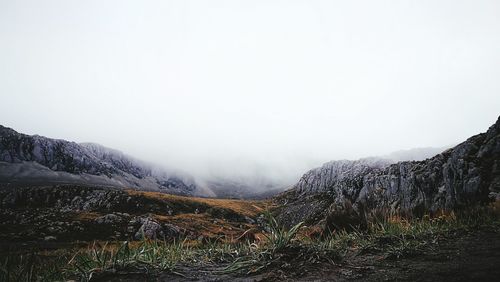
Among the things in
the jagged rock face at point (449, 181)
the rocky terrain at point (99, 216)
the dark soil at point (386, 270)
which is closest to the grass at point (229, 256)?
the dark soil at point (386, 270)

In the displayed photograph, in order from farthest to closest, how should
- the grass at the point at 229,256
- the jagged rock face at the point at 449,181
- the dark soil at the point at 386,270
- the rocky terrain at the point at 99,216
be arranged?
the rocky terrain at the point at 99,216, the jagged rock face at the point at 449,181, the grass at the point at 229,256, the dark soil at the point at 386,270

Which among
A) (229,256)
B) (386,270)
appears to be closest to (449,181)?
(386,270)

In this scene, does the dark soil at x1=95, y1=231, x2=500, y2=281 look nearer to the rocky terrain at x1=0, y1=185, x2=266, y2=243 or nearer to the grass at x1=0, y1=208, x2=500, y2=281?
the grass at x1=0, y1=208, x2=500, y2=281

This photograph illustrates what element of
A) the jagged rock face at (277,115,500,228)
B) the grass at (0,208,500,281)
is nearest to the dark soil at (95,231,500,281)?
the grass at (0,208,500,281)

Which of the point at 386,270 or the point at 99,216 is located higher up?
the point at 386,270

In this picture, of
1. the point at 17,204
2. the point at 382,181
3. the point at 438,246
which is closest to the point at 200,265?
the point at 438,246

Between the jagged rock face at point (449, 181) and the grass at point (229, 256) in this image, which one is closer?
the grass at point (229, 256)

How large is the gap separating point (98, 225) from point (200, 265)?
51.7 metres

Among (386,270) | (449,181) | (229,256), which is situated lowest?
(449,181)

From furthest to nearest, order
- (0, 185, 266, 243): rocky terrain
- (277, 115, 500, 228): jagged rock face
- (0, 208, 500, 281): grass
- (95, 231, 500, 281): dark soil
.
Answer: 1. (0, 185, 266, 243): rocky terrain
2. (277, 115, 500, 228): jagged rock face
3. (0, 208, 500, 281): grass
4. (95, 231, 500, 281): dark soil

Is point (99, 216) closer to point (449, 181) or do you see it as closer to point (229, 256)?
point (449, 181)

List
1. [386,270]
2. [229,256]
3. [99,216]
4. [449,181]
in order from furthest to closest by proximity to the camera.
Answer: [99,216] < [449,181] < [229,256] < [386,270]

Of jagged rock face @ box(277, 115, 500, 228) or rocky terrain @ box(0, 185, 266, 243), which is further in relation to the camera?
rocky terrain @ box(0, 185, 266, 243)

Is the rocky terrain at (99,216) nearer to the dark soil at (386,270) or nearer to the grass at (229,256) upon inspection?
the grass at (229,256)
